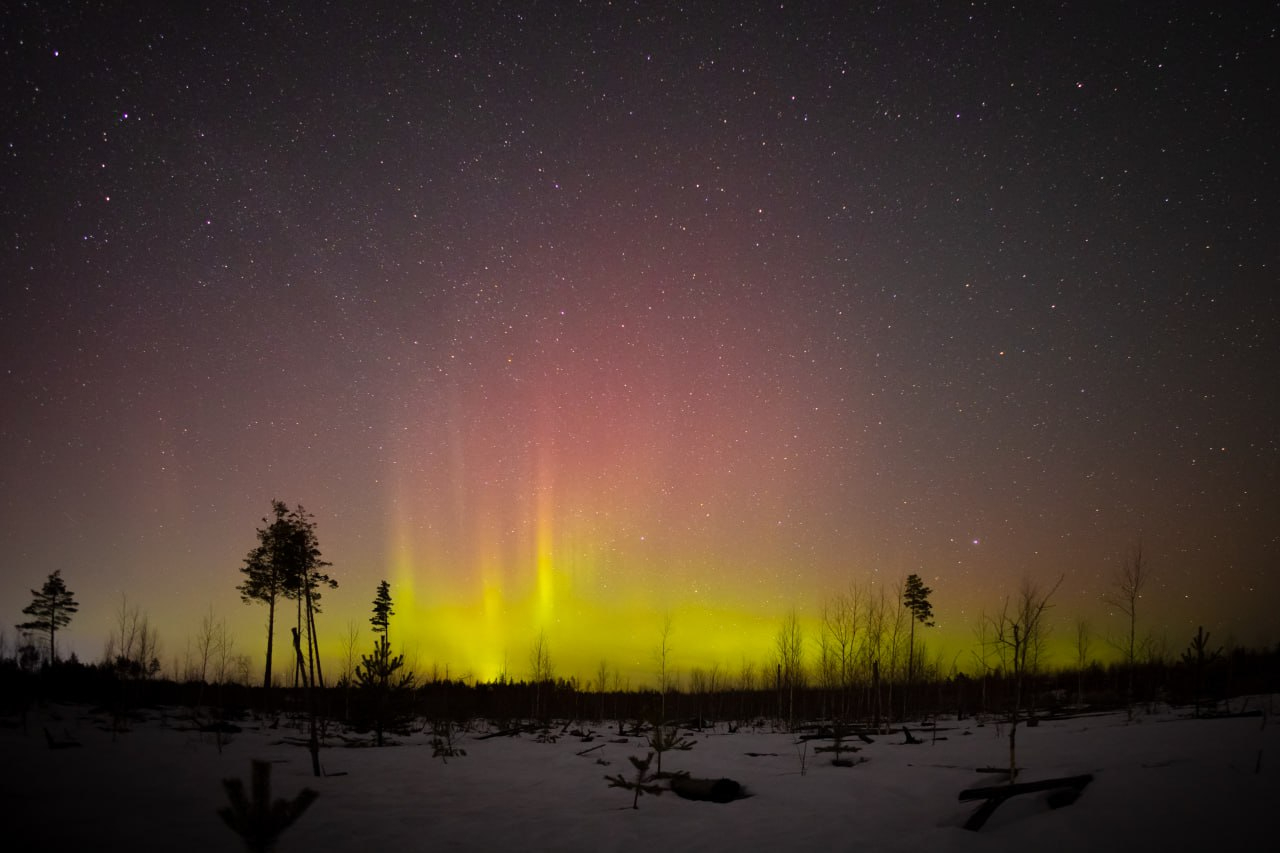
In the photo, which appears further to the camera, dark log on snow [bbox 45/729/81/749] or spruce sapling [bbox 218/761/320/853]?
dark log on snow [bbox 45/729/81/749]

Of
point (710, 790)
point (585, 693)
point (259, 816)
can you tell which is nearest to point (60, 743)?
point (710, 790)

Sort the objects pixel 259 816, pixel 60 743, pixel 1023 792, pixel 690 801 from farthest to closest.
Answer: pixel 60 743 → pixel 690 801 → pixel 1023 792 → pixel 259 816

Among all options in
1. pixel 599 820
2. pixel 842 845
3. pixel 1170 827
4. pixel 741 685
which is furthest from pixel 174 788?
pixel 741 685

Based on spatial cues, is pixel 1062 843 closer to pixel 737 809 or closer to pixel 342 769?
pixel 737 809

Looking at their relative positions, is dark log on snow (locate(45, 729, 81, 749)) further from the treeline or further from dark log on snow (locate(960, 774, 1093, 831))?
dark log on snow (locate(960, 774, 1093, 831))

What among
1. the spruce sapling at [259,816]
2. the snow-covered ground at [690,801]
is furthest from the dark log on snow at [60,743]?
the spruce sapling at [259,816]

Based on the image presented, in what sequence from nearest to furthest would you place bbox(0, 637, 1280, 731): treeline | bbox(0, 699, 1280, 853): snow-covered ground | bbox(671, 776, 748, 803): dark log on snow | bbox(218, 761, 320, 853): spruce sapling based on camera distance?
bbox(218, 761, 320, 853): spruce sapling → bbox(0, 699, 1280, 853): snow-covered ground → bbox(671, 776, 748, 803): dark log on snow → bbox(0, 637, 1280, 731): treeline

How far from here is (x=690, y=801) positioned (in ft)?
43.1

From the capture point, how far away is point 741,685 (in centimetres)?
6234

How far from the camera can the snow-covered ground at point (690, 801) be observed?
8656mm

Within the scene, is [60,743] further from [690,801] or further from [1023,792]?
[1023,792]

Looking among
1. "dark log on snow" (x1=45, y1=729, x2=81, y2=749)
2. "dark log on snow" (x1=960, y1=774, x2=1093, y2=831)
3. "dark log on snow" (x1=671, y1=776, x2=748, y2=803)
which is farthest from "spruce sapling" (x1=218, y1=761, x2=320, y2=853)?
"dark log on snow" (x1=45, y1=729, x2=81, y2=749)

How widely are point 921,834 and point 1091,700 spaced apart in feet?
Result: 116

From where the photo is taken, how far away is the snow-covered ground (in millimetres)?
8656
